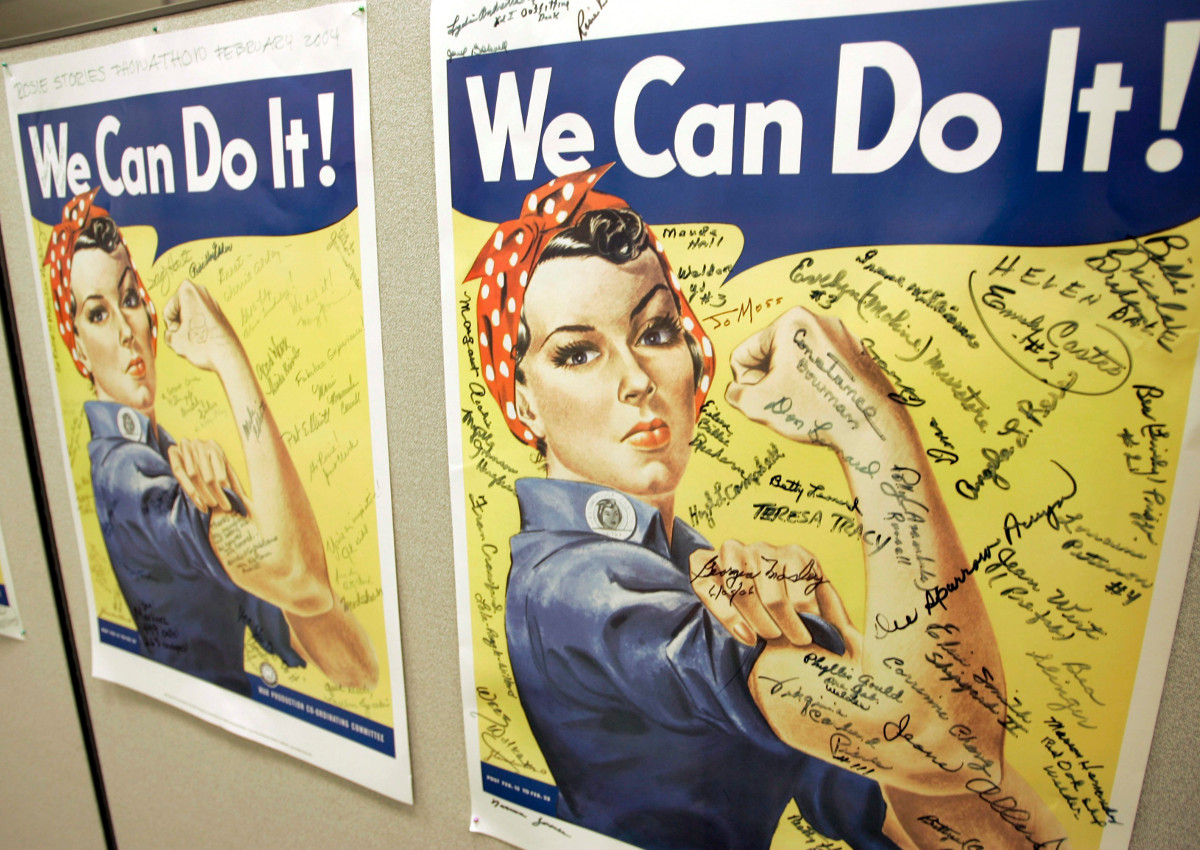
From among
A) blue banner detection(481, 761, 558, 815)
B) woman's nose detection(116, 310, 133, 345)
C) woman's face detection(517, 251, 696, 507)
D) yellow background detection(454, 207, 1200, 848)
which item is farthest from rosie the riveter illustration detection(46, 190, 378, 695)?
yellow background detection(454, 207, 1200, 848)

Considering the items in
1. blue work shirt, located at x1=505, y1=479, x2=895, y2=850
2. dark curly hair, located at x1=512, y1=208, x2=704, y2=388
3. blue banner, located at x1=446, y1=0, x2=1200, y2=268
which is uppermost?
blue banner, located at x1=446, y1=0, x2=1200, y2=268

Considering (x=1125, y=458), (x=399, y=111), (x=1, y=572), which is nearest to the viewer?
(x=1125, y=458)

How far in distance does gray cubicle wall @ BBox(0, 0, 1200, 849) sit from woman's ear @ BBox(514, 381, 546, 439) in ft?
0.22

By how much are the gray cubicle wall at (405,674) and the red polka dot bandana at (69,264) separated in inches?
1.7

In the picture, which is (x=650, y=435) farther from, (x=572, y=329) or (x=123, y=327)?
(x=123, y=327)

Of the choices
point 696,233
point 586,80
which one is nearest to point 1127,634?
point 696,233

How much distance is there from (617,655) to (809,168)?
13.0 inches

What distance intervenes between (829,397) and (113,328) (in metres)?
0.60

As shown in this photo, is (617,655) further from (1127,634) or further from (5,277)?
(5,277)

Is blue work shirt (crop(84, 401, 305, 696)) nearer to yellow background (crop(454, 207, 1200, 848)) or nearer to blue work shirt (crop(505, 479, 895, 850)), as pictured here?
blue work shirt (crop(505, 479, 895, 850))

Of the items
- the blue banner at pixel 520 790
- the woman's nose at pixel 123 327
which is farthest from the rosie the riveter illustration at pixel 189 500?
the blue banner at pixel 520 790

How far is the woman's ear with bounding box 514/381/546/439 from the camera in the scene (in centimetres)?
41

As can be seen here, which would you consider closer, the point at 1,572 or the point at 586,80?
the point at 586,80

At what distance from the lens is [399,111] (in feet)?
1.35
